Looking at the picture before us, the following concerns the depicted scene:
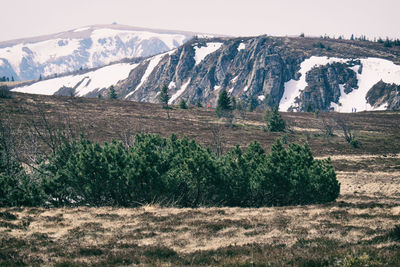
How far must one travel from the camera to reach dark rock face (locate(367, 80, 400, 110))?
585 feet

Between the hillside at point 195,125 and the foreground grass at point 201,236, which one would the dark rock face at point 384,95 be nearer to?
the hillside at point 195,125

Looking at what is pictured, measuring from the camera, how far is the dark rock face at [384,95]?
178375 millimetres

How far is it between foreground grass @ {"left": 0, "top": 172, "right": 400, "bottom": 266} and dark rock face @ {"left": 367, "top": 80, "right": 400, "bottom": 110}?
180 metres

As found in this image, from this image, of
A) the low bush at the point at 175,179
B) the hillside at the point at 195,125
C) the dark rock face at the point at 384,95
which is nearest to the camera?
the low bush at the point at 175,179

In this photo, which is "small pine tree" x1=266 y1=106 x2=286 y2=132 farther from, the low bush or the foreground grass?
the foreground grass

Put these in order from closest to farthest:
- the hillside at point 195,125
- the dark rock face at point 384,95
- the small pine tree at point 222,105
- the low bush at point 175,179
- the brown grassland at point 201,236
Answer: the brown grassland at point 201,236, the low bush at point 175,179, the hillside at point 195,125, the small pine tree at point 222,105, the dark rock face at point 384,95

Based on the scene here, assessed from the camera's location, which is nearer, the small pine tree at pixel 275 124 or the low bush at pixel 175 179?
the low bush at pixel 175 179

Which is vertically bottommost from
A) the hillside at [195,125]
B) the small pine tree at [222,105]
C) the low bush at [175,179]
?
the hillside at [195,125]

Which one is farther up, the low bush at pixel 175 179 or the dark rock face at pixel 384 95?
the low bush at pixel 175 179

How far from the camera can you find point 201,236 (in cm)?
1545

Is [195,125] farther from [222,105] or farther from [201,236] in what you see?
[201,236]

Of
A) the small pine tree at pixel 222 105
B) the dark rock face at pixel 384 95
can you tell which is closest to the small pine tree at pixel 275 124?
the small pine tree at pixel 222 105

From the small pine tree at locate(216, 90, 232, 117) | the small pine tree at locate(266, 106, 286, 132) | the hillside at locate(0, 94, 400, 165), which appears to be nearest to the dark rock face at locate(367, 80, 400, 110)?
the hillside at locate(0, 94, 400, 165)

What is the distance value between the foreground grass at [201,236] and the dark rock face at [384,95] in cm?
17998
